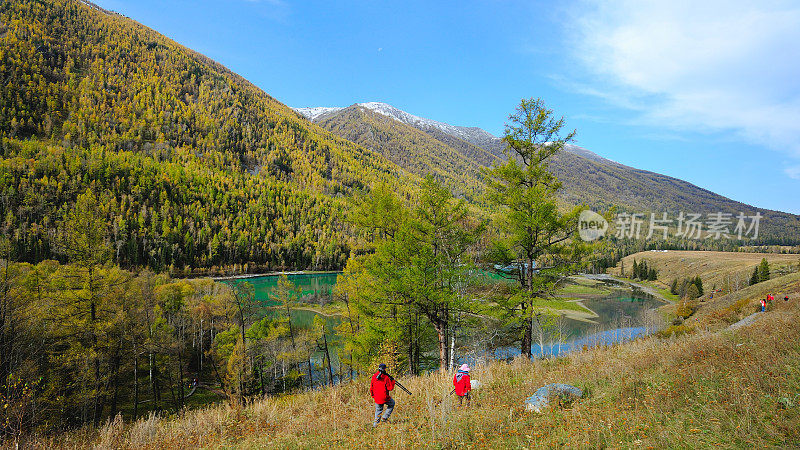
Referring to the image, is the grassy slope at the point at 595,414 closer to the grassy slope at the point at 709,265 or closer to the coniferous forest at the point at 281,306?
the coniferous forest at the point at 281,306

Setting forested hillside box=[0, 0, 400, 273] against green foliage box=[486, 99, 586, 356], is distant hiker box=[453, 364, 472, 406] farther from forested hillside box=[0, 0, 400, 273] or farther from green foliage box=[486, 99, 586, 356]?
forested hillside box=[0, 0, 400, 273]

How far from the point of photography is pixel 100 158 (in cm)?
12912

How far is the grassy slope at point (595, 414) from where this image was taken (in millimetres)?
3906

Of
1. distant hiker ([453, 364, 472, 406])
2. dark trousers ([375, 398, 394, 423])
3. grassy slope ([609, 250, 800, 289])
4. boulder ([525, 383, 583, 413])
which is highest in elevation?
boulder ([525, 383, 583, 413])

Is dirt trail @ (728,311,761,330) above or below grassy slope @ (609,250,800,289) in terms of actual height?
above

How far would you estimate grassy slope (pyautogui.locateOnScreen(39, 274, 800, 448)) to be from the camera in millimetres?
3906

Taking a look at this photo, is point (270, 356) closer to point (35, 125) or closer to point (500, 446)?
point (500, 446)

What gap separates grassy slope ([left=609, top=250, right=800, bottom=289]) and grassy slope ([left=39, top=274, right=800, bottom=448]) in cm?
10733

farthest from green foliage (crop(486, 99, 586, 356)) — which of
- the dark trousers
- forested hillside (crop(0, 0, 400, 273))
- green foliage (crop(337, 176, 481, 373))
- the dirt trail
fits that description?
forested hillside (crop(0, 0, 400, 273))

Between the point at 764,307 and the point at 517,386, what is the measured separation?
24368mm

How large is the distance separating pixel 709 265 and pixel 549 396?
5939 inches

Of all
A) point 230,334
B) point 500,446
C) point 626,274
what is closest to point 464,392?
point 500,446

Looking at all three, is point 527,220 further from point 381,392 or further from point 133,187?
point 133,187

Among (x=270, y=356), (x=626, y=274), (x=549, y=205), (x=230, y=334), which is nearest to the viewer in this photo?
(x=549, y=205)
